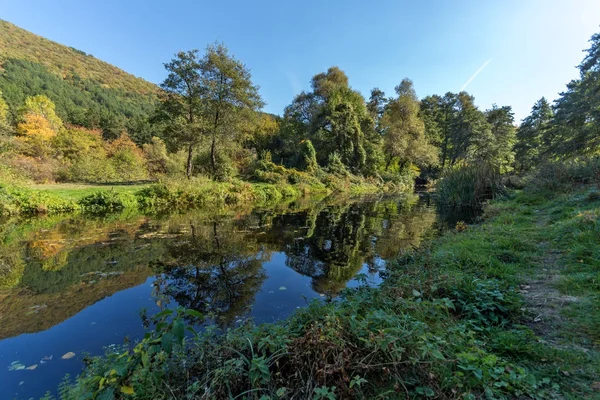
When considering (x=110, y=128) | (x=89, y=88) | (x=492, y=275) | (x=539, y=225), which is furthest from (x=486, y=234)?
(x=89, y=88)

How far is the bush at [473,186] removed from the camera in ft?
46.0

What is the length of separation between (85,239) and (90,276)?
124 inches

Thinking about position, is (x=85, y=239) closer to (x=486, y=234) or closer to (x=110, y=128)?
(x=486, y=234)

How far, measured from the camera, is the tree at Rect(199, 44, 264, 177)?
19797 mm

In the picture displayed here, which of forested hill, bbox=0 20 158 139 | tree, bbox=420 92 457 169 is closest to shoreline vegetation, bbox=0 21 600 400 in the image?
tree, bbox=420 92 457 169

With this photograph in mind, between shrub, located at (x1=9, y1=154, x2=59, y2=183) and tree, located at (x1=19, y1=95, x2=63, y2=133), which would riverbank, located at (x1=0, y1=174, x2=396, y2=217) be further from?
tree, located at (x1=19, y1=95, x2=63, y2=133)

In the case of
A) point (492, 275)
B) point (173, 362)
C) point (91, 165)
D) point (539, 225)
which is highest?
point (91, 165)

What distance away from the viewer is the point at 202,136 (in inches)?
827

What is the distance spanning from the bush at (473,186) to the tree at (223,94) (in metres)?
15.4

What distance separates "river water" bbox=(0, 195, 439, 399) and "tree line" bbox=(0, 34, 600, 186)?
1101 centimetres

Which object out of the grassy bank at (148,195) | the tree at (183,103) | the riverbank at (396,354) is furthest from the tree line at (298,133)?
the riverbank at (396,354)

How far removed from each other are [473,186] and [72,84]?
84.0m

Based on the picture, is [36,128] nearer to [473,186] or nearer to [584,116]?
[473,186]

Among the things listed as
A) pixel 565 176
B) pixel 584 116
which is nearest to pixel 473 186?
pixel 565 176
